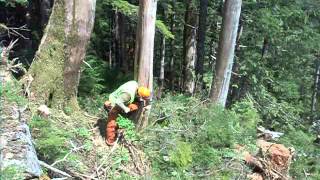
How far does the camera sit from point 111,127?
9.63 m

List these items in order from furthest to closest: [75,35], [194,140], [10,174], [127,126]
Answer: [194,140] → [75,35] → [127,126] → [10,174]

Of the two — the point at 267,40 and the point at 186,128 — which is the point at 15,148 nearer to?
the point at 186,128

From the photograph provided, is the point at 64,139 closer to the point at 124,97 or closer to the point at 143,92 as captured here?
the point at 124,97

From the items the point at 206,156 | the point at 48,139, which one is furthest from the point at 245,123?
the point at 48,139

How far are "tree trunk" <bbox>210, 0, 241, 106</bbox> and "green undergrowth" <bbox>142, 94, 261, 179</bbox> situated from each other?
147cm

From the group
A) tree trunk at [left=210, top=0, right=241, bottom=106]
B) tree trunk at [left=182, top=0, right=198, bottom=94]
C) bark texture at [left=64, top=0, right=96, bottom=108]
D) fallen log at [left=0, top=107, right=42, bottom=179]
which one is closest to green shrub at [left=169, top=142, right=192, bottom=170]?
bark texture at [left=64, top=0, right=96, bottom=108]

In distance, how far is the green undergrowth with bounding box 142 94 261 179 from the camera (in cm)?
949

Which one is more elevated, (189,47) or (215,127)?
(189,47)

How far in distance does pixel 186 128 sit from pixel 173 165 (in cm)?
125

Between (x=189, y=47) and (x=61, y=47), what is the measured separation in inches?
357

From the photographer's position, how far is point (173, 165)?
9438 mm

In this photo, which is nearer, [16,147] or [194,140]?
[16,147]

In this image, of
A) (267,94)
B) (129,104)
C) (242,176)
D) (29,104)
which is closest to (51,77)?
(29,104)

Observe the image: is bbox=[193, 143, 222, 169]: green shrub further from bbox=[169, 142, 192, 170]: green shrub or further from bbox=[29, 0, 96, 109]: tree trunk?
bbox=[29, 0, 96, 109]: tree trunk
